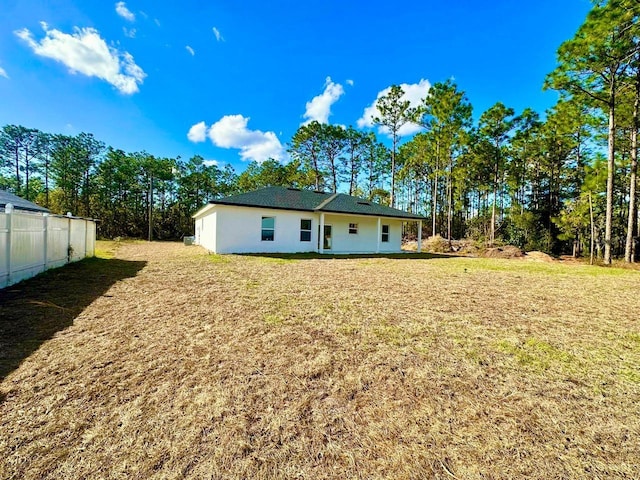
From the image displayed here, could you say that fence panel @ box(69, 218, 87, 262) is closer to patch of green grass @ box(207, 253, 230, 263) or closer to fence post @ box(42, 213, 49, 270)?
fence post @ box(42, 213, 49, 270)

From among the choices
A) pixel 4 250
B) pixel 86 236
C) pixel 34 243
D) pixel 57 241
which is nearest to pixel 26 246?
pixel 34 243

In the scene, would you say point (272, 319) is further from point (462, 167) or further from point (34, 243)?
point (462, 167)

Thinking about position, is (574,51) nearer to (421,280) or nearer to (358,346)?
(421,280)

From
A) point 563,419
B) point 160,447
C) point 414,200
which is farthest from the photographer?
point 414,200

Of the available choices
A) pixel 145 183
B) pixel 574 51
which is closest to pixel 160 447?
pixel 574 51

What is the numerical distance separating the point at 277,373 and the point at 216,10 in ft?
41.3

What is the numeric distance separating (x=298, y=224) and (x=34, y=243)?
10.1m

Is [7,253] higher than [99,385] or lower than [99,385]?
higher

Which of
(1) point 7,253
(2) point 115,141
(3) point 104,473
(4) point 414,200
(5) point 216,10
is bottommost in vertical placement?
(3) point 104,473

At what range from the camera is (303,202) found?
51.2 feet

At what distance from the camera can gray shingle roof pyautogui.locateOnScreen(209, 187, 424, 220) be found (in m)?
13.7

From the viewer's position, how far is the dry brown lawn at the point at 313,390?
1.65 metres

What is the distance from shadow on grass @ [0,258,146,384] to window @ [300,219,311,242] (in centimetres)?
861

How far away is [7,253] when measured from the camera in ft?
18.7
